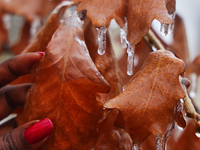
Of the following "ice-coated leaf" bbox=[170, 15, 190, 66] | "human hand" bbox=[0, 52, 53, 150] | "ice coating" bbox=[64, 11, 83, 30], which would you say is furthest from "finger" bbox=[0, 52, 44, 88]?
"ice-coated leaf" bbox=[170, 15, 190, 66]

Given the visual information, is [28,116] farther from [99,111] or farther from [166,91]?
[166,91]

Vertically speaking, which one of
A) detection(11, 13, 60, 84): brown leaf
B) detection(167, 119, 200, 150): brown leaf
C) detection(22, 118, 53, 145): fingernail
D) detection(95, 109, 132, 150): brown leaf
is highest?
detection(11, 13, 60, 84): brown leaf

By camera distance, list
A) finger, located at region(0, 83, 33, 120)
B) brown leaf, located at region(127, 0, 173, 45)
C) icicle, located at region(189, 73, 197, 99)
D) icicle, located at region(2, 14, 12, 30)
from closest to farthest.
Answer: brown leaf, located at region(127, 0, 173, 45) → finger, located at region(0, 83, 33, 120) → icicle, located at region(189, 73, 197, 99) → icicle, located at region(2, 14, 12, 30)

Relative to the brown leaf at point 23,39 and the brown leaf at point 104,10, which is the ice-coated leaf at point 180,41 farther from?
the brown leaf at point 23,39

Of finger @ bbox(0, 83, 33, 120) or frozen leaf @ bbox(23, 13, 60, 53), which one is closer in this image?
frozen leaf @ bbox(23, 13, 60, 53)

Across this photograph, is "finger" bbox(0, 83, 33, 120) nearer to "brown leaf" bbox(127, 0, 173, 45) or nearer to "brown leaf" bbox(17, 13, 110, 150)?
"brown leaf" bbox(17, 13, 110, 150)
